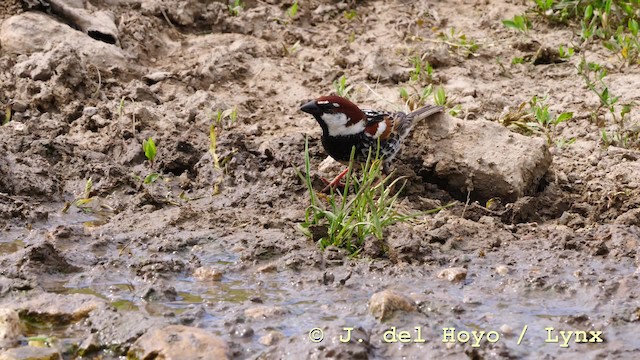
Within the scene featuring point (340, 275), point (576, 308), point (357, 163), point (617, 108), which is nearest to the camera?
point (576, 308)

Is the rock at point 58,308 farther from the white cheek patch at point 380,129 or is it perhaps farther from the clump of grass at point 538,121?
the clump of grass at point 538,121

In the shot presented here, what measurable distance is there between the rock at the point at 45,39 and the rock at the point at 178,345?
13.1ft

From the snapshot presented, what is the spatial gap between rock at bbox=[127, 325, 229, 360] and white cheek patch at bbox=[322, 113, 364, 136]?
225 centimetres

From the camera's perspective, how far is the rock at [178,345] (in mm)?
4168

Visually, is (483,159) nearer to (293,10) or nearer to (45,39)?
(293,10)

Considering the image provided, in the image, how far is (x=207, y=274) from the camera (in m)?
5.24

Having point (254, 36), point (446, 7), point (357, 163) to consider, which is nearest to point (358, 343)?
point (357, 163)

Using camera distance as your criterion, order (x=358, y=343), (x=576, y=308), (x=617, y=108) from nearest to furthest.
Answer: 1. (x=358, y=343)
2. (x=576, y=308)
3. (x=617, y=108)

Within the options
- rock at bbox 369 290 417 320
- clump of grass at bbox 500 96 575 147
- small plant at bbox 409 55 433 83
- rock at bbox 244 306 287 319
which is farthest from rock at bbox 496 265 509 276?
small plant at bbox 409 55 433 83

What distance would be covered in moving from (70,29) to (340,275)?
13.0ft

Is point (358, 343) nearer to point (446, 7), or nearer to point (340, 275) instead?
point (340, 275)

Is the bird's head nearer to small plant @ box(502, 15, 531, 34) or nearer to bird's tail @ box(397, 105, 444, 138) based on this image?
bird's tail @ box(397, 105, 444, 138)

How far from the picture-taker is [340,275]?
5.20 meters

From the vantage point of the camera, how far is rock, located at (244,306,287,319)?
468 centimetres
